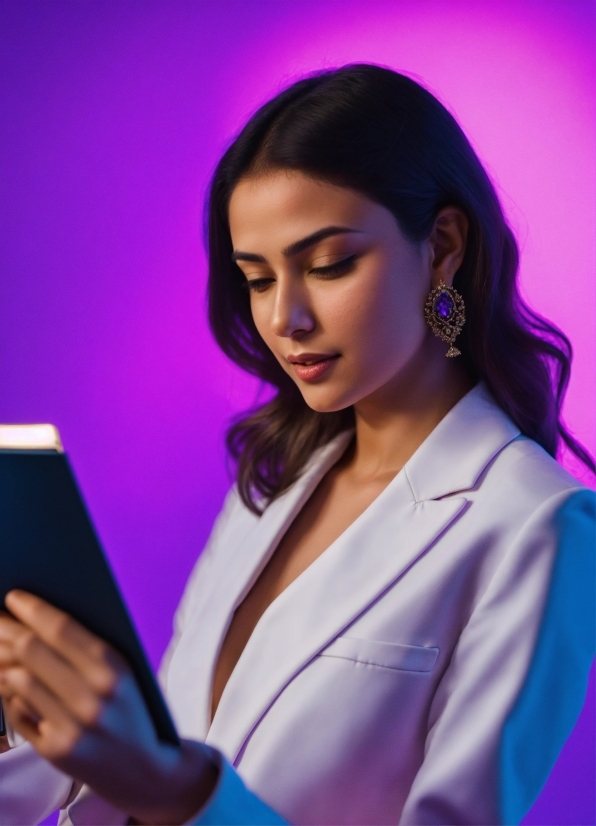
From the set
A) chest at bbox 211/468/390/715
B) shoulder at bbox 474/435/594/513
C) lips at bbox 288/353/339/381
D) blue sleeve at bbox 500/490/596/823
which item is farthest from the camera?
chest at bbox 211/468/390/715

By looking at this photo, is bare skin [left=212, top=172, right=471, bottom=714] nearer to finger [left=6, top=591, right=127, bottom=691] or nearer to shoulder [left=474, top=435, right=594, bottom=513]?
shoulder [left=474, top=435, right=594, bottom=513]

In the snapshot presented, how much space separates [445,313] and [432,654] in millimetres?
498

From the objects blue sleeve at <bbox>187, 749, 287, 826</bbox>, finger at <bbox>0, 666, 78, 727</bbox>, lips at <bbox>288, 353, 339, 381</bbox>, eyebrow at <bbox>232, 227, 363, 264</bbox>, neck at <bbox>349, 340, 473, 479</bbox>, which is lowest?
blue sleeve at <bbox>187, 749, 287, 826</bbox>

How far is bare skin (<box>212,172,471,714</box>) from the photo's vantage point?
127 cm

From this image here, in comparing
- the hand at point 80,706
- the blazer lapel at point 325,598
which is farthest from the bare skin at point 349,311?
the hand at point 80,706

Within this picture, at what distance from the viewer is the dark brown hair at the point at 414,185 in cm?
129

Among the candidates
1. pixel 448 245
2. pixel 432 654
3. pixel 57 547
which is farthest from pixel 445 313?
pixel 57 547

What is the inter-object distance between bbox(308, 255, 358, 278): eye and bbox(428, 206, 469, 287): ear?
0.50 feet

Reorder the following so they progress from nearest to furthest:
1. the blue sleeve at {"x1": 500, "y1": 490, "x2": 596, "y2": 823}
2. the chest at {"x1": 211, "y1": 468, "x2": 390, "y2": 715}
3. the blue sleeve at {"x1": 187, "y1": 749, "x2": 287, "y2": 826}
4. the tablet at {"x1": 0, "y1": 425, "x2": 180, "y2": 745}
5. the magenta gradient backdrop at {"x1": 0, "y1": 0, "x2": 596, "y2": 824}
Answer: the tablet at {"x1": 0, "y1": 425, "x2": 180, "y2": 745} → the blue sleeve at {"x1": 187, "y1": 749, "x2": 287, "y2": 826} → the blue sleeve at {"x1": 500, "y1": 490, "x2": 596, "y2": 823} → the chest at {"x1": 211, "y1": 468, "x2": 390, "y2": 715} → the magenta gradient backdrop at {"x1": 0, "y1": 0, "x2": 596, "y2": 824}

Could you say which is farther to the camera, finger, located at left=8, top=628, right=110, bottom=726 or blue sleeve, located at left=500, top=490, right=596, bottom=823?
blue sleeve, located at left=500, top=490, right=596, bottom=823

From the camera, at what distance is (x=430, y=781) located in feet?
3.57

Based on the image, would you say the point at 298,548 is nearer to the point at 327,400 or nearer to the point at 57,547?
the point at 327,400

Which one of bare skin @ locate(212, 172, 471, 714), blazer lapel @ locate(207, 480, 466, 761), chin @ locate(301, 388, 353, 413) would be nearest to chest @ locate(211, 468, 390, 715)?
bare skin @ locate(212, 172, 471, 714)

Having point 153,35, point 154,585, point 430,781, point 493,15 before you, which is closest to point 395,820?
point 430,781
